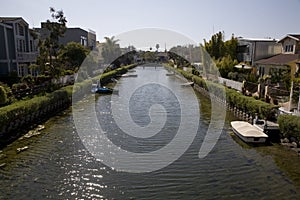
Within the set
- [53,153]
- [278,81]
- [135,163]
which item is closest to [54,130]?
[53,153]

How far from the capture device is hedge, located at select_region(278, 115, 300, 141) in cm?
1361

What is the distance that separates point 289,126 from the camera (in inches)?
556

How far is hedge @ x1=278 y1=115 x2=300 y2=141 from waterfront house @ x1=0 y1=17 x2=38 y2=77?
2532 centimetres

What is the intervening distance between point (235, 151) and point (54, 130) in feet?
35.8

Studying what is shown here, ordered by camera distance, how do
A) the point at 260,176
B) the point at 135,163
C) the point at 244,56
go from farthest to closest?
1. the point at 244,56
2. the point at 135,163
3. the point at 260,176

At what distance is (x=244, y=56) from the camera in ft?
134

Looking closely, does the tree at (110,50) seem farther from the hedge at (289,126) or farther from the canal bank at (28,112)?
the hedge at (289,126)

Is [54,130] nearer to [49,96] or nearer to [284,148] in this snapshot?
[49,96]

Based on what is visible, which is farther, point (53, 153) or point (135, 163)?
point (53, 153)

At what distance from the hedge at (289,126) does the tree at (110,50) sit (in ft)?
189

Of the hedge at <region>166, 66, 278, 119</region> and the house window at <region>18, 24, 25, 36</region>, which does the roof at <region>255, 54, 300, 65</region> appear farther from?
the house window at <region>18, 24, 25, 36</region>

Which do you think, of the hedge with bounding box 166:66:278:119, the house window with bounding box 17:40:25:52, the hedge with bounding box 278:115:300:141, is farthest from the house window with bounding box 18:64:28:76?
the hedge with bounding box 278:115:300:141

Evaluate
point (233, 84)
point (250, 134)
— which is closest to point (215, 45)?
point (233, 84)

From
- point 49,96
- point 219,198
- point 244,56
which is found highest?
point 244,56
